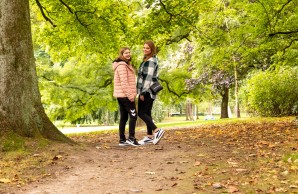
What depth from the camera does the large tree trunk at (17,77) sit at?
22.2 feet

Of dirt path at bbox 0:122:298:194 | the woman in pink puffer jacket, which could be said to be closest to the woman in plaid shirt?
the woman in pink puffer jacket

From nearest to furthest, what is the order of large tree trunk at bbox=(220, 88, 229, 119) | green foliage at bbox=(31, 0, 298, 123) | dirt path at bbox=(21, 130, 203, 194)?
1. dirt path at bbox=(21, 130, 203, 194)
2. green foliage at bbox=(31, 0, 298, 123)
3. large tree trunk at bbox=(220, 88, 229, 119)

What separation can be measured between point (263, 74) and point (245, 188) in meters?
15.8

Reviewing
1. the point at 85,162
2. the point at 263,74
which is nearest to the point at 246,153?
the point at 85,162

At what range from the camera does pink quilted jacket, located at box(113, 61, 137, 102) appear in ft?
25.5

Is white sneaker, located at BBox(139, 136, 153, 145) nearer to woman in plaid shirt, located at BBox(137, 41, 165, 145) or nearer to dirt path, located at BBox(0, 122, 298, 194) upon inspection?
woman in plaid shirt, located at BBox(137, 41, 165, 145)

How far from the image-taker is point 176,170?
5441mm

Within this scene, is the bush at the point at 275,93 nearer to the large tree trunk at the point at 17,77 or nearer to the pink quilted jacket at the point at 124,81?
the pink quilted jacket at the point at 124,81

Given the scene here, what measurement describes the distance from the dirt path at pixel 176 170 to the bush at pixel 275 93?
36.5 feet

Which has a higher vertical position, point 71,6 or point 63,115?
point 71,6

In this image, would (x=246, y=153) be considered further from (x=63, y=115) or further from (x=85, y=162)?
(x=63, y=115)

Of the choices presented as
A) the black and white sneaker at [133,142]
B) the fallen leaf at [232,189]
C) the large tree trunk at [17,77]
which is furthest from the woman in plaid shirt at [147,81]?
the fallen leaf at [232,189]

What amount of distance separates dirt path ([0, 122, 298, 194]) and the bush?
11130 mm

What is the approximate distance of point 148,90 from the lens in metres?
7.89
